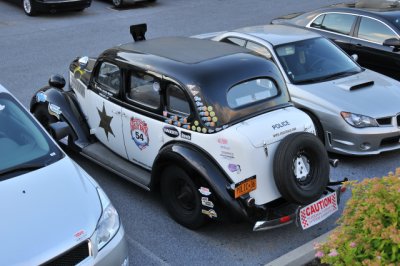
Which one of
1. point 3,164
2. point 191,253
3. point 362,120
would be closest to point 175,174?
point 191,253

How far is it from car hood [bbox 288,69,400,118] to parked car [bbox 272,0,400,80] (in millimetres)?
1549

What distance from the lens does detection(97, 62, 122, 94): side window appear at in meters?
6.25

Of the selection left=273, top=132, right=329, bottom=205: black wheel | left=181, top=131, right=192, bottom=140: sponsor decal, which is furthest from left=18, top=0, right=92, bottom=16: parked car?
left=273, top=132, right=329, bottom=205: black wheel

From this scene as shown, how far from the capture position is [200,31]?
45.8 feet

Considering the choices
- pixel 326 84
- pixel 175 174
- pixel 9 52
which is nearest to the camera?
pixel 175 174

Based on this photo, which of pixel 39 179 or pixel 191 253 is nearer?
pixel 39 179

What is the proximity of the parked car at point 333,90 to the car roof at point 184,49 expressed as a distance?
4.98 ft

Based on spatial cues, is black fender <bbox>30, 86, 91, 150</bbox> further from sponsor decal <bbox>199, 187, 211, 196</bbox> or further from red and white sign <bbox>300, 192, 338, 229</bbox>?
red and white sign <bbox>300, 192, 338, 229</bbox>

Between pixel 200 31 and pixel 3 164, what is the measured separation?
32.9 feet

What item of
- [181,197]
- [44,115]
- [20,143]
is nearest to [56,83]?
[44,115]

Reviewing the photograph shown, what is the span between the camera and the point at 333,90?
7.23 m

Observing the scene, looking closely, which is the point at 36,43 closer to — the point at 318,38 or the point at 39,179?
the point at 318,38

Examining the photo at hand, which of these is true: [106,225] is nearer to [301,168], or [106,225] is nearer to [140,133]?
[140,133]

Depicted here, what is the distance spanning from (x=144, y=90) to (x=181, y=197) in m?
1.27
